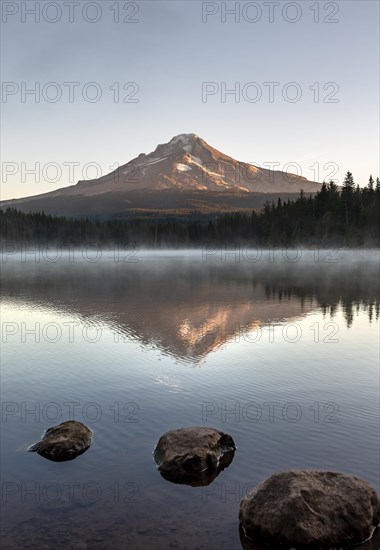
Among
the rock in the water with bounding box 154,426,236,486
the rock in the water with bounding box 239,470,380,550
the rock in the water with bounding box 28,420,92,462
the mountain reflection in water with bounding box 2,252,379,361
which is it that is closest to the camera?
the rock in the water with bounding box 239,470,380,550

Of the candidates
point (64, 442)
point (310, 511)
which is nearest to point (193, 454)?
point (64, 442)

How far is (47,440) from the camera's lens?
43.3 ft

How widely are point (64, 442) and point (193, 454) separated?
346 cm

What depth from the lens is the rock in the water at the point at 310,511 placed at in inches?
352

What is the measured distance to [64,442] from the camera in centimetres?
1302

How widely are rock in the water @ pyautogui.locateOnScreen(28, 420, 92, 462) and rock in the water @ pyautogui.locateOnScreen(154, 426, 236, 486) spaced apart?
6.75 feet

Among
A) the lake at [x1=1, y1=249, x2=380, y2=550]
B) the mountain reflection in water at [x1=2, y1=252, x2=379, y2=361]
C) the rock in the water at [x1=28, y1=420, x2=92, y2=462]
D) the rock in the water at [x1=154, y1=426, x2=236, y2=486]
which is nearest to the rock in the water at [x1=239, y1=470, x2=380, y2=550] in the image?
the lake at [x1=1, y1=249, x2=380, y2=550]

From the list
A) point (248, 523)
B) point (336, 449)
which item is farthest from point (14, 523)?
point (336, 449)

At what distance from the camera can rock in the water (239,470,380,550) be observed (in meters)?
8.95

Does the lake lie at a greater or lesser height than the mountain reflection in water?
lesser

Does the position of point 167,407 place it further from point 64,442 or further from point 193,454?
point 193,454

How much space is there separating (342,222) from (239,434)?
419 feet

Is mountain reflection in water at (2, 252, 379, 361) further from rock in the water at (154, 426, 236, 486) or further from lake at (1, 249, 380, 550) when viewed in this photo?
rock in the water at (154, 426, 236, 486)

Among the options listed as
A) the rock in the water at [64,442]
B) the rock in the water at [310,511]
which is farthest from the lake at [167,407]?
the rock in the water at [310,511]
